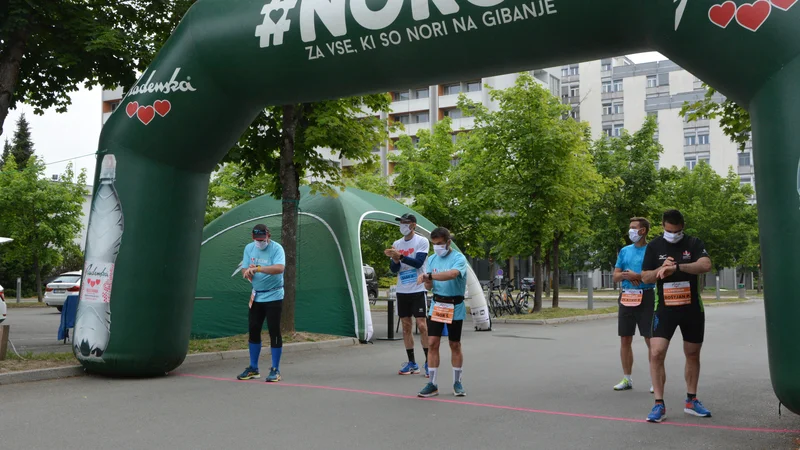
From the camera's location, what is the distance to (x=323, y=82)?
8.22m

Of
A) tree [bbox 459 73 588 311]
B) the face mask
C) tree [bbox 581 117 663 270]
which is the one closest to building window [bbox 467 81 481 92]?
tree [bbox 581 117 663 270]

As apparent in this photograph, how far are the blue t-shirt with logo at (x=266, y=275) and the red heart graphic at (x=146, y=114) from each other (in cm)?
201

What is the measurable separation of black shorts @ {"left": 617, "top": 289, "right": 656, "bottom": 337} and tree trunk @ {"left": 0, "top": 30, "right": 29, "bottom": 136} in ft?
29.0

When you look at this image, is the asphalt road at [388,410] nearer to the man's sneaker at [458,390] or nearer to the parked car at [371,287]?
the man's sneaker at [458,390]

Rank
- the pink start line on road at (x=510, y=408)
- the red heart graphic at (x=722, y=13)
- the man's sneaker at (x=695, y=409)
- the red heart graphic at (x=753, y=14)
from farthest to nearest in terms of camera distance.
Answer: the man's sneaker at (x=695, y=409) < the pink start line on road at (x=510, y=408) < the red heart graphic at (x=722, y=13) < the red heart graphic at (x=753, y=14)

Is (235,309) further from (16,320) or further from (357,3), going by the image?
(16,320)

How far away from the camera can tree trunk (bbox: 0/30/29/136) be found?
405 inches

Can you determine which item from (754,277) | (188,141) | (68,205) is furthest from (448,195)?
(754,277)

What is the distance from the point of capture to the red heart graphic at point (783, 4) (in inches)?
223

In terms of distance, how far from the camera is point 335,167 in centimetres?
1420

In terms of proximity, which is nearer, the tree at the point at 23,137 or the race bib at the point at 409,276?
the race bib at the point at 409,276

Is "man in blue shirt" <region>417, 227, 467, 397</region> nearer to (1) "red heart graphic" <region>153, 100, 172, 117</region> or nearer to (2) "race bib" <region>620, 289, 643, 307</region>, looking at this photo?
(2) "race bib" <region>620, 289, 643, 307</region>

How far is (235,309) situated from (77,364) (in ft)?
16.9

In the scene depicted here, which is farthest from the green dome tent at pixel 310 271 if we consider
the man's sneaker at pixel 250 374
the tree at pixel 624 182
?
the tree at pixel 624 182
